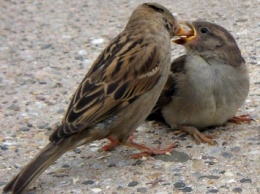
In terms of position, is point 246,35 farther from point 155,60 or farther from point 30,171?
point 30,171

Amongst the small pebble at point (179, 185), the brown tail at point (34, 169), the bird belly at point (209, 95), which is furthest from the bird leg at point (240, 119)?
the brown tail at point (34, 169)

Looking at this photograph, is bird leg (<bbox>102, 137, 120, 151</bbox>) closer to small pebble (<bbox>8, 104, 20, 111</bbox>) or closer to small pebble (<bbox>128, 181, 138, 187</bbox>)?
small pebble (<bbox>128, 181, 138, 187</bbox>)

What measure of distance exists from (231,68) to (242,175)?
2.79 ft

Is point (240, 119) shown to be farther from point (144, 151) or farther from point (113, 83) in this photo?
point (113, 83)

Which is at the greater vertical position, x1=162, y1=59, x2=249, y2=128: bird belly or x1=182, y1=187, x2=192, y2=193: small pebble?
x1=162, y1=59, x2=249, y2=128: bird belly

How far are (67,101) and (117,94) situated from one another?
1372 mm

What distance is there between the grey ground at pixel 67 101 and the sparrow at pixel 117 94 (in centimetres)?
23

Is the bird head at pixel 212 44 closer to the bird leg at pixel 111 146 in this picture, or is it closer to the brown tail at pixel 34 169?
the bird leg at pixel 111 146

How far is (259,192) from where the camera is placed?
Result: 4504 millimetres

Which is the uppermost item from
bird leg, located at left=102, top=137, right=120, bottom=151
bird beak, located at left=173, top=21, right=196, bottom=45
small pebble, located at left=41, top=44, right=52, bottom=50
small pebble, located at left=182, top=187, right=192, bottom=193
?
bird beak, located at left=173, top=21, right=196, bottom=45

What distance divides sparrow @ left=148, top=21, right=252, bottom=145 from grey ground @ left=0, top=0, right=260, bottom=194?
0.15 metres

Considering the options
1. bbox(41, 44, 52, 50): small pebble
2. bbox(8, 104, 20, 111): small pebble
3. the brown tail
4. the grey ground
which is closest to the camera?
the brown tail

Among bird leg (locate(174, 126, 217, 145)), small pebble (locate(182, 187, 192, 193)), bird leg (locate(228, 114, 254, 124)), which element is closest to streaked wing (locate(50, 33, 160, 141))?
bird leg (locate(174, 126, 217, 145))

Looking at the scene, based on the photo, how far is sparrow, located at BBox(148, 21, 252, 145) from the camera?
5148 millimetres
